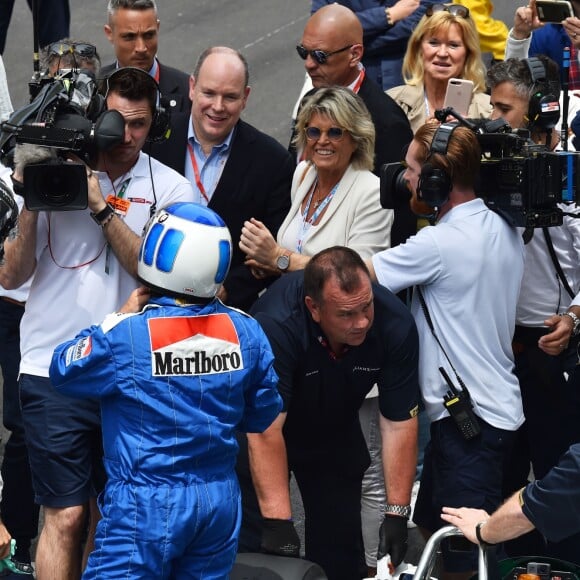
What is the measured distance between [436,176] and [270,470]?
4.60ft

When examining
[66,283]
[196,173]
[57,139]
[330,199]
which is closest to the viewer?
[57,139]

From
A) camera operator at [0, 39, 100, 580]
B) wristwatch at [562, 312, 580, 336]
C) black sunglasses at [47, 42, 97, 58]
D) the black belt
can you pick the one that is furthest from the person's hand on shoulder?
the black belt

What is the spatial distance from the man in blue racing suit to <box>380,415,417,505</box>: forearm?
1051mm

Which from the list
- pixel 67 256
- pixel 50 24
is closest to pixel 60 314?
pixel 67 256

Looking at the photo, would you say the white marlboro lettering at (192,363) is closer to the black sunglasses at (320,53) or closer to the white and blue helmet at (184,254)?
the white and blue helmet at (184,254)

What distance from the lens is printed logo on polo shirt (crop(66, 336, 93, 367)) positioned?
15.3ft

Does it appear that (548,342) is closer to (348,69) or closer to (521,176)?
(521,176)

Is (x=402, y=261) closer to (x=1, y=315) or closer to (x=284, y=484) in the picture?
(x=284, y=484)

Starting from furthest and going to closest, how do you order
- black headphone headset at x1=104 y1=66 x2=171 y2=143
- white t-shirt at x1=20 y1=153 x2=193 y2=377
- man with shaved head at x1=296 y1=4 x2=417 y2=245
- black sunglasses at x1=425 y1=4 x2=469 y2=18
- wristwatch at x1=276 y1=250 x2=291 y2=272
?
black sunglasses at x1=425 y1=4 x2=469 y2=18 < man with shaved head at x1=296 y1=4 x2=417 y2=245 < wristwatch at x1=276 y1=250 x2=291 y2=272 < black headphone headset at x1=104 y1=66 x2=171 y2=143 < white t-shirt at x1=20 y1=153 x2=193 y2=377

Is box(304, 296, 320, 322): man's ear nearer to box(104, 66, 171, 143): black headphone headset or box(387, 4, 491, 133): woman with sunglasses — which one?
box(104, 66, 171, 143): black headphone headset

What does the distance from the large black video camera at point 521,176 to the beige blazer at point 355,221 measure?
73 cm

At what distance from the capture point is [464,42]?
7273 mm

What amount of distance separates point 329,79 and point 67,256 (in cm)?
225

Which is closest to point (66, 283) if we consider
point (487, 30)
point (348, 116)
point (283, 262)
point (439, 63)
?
point (283, 262)
